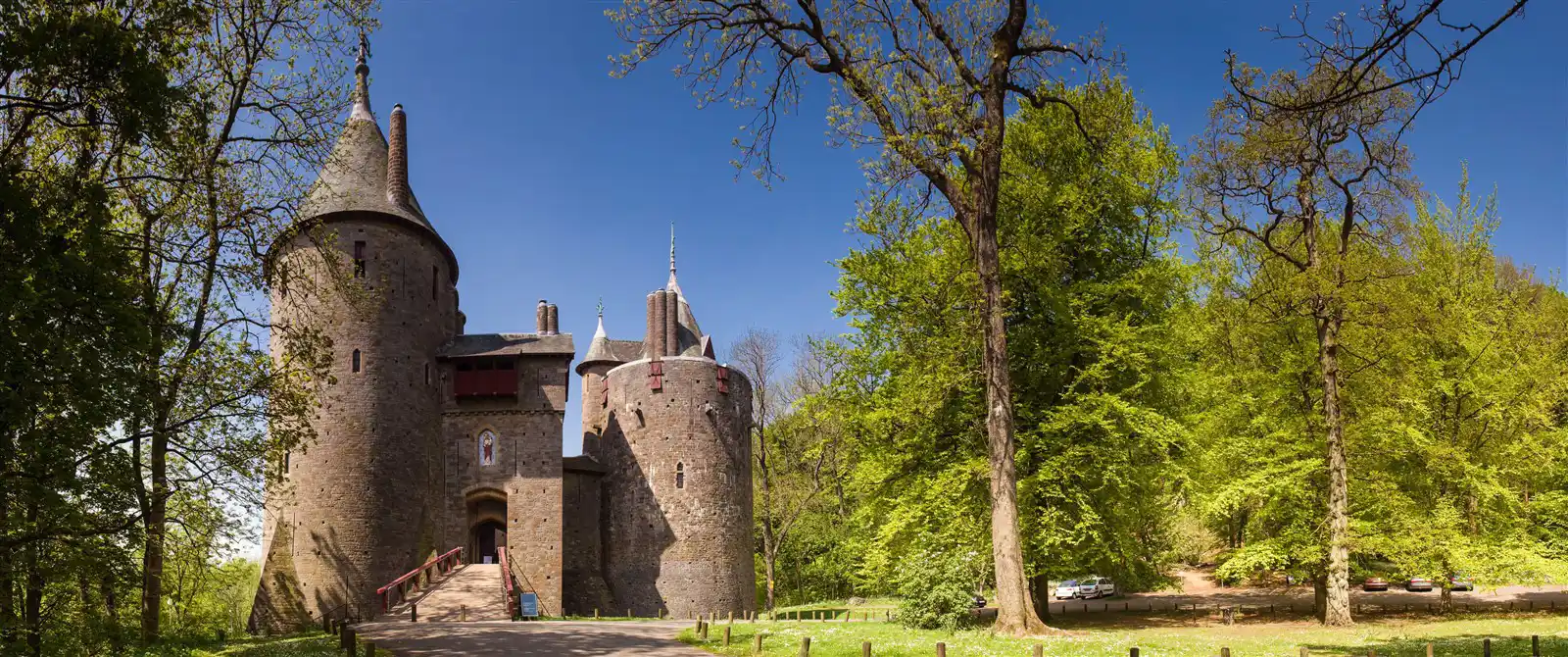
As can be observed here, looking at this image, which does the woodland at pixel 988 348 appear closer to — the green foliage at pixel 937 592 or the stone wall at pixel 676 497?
the green foliage at pixel 937 592

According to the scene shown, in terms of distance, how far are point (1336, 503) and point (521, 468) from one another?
Result: 2700 cm

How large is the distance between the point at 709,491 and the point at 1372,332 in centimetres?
2544

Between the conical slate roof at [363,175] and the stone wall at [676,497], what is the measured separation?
38.4 feet

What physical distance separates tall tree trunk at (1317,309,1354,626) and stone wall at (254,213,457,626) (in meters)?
26.9

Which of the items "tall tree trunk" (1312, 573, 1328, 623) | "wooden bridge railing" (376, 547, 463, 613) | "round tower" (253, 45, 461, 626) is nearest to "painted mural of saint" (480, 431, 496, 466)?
"round tower" (253, 45, 461, 626)

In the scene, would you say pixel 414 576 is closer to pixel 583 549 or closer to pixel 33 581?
pixel 583 549

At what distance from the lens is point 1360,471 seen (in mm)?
25344

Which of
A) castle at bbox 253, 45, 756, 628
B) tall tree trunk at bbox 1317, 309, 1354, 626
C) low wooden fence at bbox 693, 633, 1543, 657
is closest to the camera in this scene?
low wooden fence at bbox 693, 633, 1543, 657

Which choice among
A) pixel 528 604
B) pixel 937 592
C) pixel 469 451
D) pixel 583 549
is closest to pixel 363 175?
pixel 469 451

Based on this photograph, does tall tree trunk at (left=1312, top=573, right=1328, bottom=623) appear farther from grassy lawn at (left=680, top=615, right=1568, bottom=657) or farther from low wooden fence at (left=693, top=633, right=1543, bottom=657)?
low wooden fence at (left=693, top=633, right=1543, bottom=657)

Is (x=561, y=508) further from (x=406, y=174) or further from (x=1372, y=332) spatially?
(x=1372, y=332)

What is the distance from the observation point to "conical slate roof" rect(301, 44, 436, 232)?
3500cm

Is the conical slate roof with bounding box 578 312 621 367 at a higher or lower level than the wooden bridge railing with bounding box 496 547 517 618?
higher

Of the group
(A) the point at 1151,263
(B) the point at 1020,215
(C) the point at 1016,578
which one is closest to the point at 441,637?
(C) the point at 1016,578
